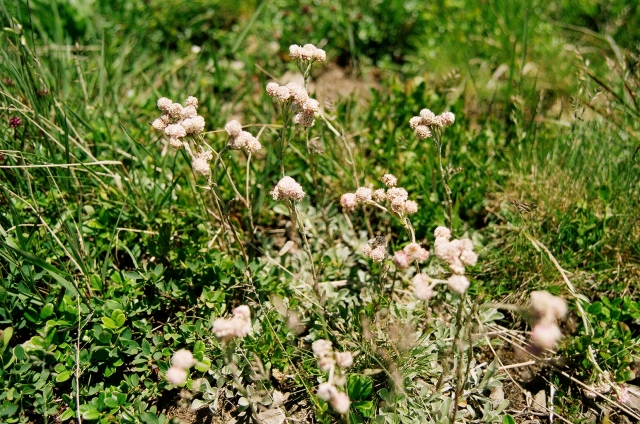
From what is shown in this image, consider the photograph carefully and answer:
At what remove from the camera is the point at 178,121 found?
2.03 metres

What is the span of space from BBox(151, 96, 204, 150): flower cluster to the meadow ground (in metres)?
0.09

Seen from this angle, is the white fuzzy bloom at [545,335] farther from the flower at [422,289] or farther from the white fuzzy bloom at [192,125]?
the white fuzzy bloom at [192,125]

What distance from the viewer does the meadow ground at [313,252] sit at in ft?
6.97

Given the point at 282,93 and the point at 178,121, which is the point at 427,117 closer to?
the point at 282,93

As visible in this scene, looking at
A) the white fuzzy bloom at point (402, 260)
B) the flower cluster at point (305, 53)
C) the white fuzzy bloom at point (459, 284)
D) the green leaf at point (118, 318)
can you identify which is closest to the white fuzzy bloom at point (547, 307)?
the white fuzzy bloom at point (459, 284)

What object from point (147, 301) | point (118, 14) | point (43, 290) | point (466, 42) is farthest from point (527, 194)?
point (118, 14)

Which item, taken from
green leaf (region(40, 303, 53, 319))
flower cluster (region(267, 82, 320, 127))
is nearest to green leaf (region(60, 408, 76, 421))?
Answer: green leaf (region(40, 303, 53, 319))

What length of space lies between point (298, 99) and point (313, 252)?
106 centimetres

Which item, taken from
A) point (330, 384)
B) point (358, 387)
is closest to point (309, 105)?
point (330, 384)

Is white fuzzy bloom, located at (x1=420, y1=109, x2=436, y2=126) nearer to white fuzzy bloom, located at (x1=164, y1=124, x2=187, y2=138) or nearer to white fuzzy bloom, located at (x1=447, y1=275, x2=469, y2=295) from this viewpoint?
white fuzzy bloom, located at (x1=447, y1=275, x2=469, y2=295)

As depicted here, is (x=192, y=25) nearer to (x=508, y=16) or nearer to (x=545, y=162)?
(x=508, y=16)

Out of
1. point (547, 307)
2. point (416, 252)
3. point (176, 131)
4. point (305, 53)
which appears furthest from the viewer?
point (305, 53)

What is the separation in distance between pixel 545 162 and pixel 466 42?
152 centimetres

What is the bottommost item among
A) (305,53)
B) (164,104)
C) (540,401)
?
(540,401)
